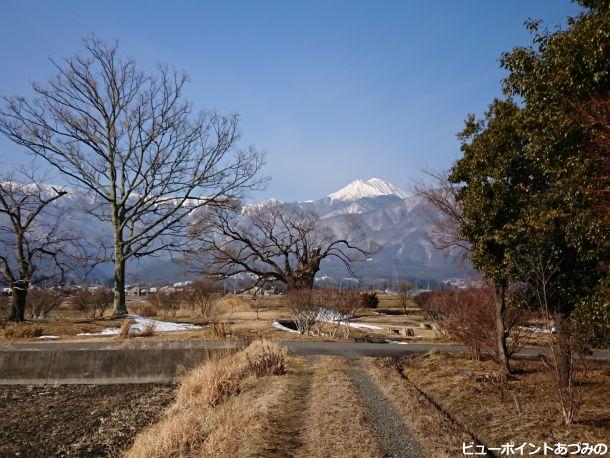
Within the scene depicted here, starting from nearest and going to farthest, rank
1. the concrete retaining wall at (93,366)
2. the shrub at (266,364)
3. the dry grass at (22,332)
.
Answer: the shrub at (266,364) < the concrete retaining wall at (93,366) < the dry grass at (22,332)

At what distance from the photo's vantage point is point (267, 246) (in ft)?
128

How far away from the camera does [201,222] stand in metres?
34.3

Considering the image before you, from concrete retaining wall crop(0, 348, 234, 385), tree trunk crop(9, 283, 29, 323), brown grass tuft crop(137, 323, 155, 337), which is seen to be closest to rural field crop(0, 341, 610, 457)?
concrete retaining wall crop(0, 348, 234, 385)

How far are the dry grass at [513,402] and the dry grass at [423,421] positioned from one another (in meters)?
0.27

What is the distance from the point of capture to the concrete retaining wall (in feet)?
41.5

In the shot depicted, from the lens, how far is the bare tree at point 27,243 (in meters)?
24.2

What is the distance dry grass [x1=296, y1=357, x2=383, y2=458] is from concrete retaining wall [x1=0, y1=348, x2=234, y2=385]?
4742 mm

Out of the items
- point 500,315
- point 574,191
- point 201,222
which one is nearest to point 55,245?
point 201,222

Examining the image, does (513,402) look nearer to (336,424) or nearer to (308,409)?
(336,424)

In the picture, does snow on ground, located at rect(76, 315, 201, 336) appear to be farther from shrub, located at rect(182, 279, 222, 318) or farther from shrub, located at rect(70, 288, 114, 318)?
shrub, located at rect(70, 288, 114, 318)

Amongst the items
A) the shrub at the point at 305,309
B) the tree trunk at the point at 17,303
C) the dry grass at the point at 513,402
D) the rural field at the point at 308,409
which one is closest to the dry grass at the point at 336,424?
the rural field at the point at 308,409

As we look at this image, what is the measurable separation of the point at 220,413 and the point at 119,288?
20657mm

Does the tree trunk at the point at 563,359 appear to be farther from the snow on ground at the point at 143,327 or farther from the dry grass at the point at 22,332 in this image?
the dry grass at the point at 22,332

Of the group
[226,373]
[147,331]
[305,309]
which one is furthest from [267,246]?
[226,373]
